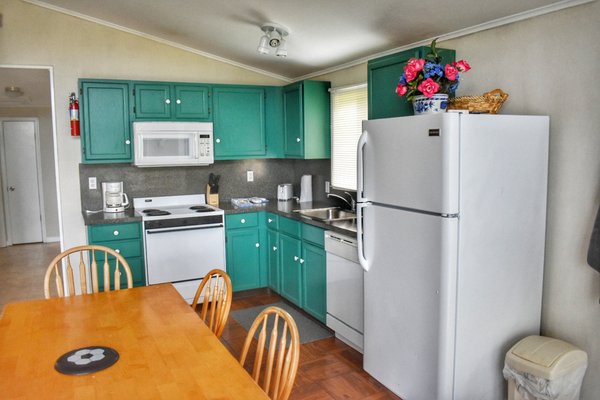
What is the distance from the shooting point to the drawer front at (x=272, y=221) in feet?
14.0

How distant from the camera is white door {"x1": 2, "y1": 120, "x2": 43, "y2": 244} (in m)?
7.22

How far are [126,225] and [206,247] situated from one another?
2.32ft

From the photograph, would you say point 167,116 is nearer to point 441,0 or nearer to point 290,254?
point 290,254

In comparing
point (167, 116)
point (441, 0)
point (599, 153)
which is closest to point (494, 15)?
point (441, 0)

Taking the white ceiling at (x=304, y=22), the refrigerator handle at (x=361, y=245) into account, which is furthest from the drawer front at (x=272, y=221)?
the refrigerator handle at (x=361, y=245)

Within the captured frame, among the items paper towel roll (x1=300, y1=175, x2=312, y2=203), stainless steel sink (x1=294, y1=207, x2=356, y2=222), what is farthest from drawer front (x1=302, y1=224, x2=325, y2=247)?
paper towel roll (x1=300, y1=175, x2=312, y2=203)

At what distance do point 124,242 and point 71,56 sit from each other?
176 centimetres

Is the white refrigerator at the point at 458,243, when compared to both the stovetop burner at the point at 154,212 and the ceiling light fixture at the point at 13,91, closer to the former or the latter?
the stovetop burner at the point at 154,212

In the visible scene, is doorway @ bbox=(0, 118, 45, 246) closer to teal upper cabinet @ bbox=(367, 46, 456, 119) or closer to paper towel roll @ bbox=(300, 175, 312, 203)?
paper towel roll @ bbox=(300, 175, 312, 203)

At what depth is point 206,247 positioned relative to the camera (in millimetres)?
4223

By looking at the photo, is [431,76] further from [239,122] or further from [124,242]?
[124,242]

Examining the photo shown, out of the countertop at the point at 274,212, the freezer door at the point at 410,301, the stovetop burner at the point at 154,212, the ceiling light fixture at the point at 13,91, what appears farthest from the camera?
the ceiling light fixture at the point at 13,91

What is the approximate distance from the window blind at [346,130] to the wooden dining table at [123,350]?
2.23 m

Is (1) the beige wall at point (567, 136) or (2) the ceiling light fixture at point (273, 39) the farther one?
(2) the ceiling light fixture at point (273, 39)
